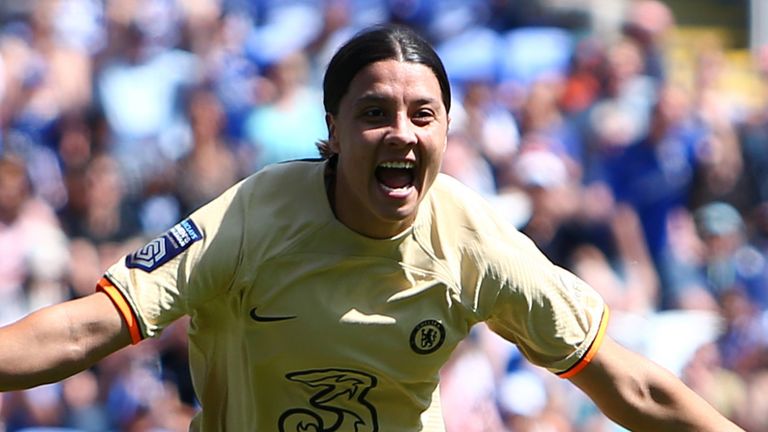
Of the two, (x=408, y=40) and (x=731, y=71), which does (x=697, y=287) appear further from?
(x=408, y=40)

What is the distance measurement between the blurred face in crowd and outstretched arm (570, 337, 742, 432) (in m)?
0.74

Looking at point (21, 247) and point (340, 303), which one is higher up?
point (340, 303)

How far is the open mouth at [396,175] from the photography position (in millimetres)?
3773

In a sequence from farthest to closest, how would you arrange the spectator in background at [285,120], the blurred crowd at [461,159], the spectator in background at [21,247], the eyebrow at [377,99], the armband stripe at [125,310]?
the spectator in background at [285,120] → the blurred crowd at [461,159] → the spectator in background at [21,247] → the eyebrow at [377,99] → the armband stripe at [125,310]

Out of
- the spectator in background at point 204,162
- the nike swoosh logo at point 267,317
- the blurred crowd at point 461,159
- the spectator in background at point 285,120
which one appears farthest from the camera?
the spectator in background at point 285,120

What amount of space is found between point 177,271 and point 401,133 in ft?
2.24

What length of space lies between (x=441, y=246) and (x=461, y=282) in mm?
115

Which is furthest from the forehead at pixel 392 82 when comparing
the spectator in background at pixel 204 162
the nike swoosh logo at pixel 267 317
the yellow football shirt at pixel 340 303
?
the spectator in background at pixel 204 162

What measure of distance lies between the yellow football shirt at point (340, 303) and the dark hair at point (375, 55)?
0.29m

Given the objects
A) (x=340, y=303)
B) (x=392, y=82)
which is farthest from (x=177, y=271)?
(x=392, y=82)

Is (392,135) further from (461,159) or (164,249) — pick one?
(461,159)

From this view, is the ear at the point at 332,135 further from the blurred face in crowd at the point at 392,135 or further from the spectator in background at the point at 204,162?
the spectator in background at the point at 204,162

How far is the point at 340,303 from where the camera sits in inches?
152

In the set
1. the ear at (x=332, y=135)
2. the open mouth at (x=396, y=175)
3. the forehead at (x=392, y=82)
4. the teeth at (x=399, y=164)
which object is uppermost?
the forehead at (x=392, y=82)
